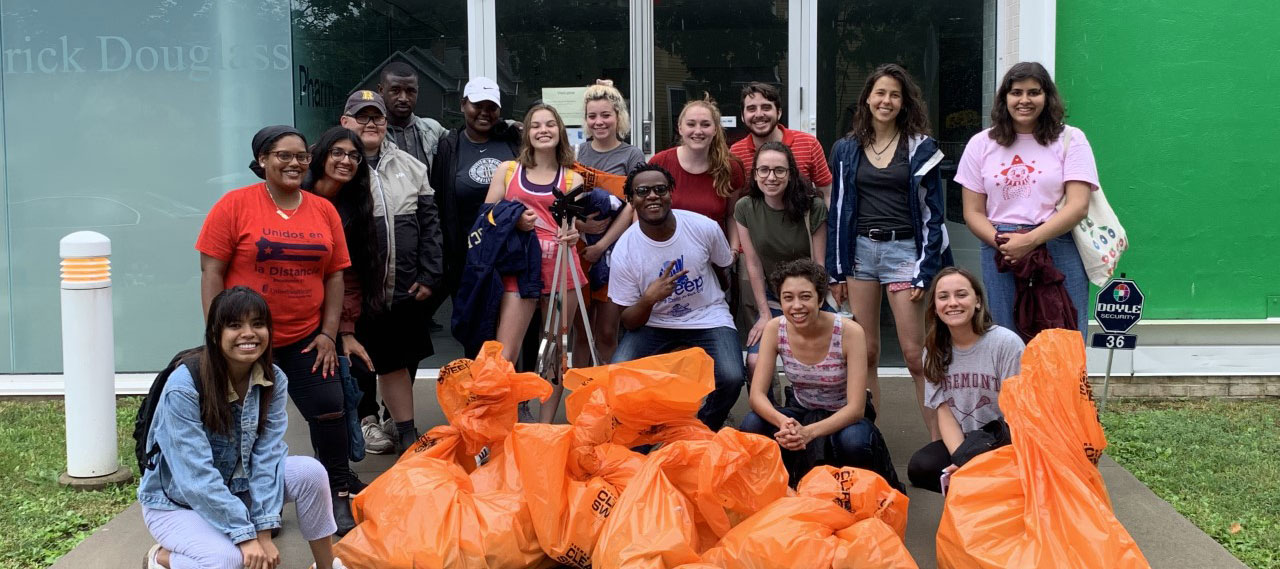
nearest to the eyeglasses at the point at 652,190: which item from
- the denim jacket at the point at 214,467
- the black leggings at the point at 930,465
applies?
the black leggings at the point at 930,465

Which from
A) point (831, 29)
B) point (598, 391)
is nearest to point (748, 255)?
point (598, 391)

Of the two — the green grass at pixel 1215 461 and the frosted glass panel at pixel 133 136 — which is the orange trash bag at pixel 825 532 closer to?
the green grass at pixel 1215 461

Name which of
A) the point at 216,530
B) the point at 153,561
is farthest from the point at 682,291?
the point at 153,561

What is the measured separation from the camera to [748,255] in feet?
Result: 16.3

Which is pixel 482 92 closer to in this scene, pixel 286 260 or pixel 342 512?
pixel 286 260

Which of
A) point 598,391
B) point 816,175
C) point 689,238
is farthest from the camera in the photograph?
point 816,175

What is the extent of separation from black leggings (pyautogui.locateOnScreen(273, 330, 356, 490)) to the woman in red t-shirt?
175 cm

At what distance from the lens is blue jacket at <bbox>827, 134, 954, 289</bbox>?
15.0ft

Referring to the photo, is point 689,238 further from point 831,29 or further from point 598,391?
point 831,29

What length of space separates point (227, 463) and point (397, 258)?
1485 mm

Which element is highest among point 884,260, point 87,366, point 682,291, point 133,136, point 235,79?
point 235,79

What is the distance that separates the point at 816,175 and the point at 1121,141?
6.85ft

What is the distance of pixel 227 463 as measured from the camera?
3.41 m

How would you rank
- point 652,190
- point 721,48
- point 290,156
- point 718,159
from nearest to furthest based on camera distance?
point 290,156, point 652,190, point 718,159, point 721,48
